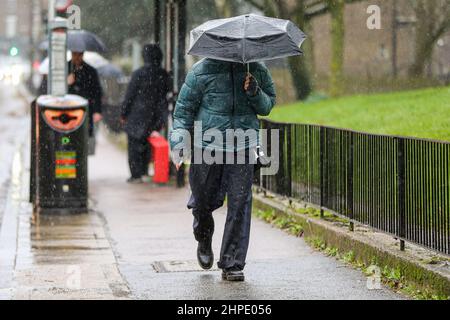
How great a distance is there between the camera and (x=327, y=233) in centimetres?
1021

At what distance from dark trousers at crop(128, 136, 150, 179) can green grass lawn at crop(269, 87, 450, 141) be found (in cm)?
195

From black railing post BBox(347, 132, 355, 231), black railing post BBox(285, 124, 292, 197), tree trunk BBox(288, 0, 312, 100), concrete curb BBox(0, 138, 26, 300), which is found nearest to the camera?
concrete curb BBox(0, 138, 26, 300)

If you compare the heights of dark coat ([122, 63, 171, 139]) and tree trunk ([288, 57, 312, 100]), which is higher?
tree trunk ([288, 57, 312, 100])

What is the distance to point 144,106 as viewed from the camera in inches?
645

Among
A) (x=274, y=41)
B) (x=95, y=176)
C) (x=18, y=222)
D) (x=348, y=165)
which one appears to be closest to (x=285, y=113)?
(x=95, y=176)

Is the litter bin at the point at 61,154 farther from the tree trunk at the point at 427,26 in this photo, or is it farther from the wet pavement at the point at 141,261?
the tree trunk at the point at 427,26

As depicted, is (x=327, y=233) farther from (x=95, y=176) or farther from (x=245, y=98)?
(x=95, y=176)

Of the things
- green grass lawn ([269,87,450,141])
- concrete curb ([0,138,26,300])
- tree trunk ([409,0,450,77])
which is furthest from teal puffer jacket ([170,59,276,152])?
tree trunk ([409,0,450,77])

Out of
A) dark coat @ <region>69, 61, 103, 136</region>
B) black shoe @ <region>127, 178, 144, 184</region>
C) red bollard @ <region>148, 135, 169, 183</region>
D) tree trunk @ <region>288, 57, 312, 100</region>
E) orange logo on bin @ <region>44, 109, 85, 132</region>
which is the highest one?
tree trunk @ <region>288, 57, 312, 100</region>

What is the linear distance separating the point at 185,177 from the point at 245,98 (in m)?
7.73

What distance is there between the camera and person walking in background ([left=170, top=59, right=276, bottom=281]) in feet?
28.3

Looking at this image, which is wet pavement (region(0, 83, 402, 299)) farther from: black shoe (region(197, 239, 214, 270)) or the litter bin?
the litter bin

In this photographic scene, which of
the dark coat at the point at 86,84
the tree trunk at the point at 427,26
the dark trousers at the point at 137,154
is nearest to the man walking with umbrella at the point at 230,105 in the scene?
the dark coat at the point at 86,84

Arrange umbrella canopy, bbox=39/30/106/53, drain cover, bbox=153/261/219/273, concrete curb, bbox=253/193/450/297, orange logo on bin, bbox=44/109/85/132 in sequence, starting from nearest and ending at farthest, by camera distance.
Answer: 1. concrete curb, bbox=253/193/450/297
2. drain cover, bbox=153/261/219/273
3. orange logo on bin, bbox=44/109/85/132
4. umbrella canopy, bbox=39/30/106/53
